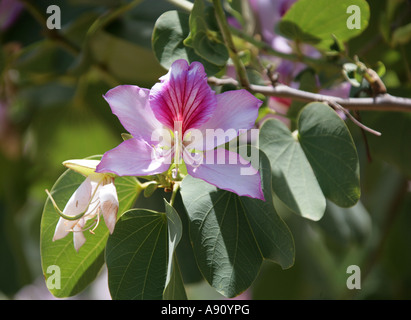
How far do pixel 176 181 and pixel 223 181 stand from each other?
0.38 feet

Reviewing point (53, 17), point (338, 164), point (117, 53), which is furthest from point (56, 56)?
point (338, 164)

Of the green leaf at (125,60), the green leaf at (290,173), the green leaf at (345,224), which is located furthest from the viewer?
the green leaf at (125,60)

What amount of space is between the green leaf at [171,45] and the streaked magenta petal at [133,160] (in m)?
0.18

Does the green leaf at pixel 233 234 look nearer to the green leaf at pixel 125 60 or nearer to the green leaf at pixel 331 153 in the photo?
the green leaf at pixel 331 153

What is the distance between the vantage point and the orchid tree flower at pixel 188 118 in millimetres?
637

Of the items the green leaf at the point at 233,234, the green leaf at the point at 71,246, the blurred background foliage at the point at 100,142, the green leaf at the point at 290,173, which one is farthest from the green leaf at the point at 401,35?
the green leaf at the point at 71,246

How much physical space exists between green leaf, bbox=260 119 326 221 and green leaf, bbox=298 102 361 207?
0.05ft

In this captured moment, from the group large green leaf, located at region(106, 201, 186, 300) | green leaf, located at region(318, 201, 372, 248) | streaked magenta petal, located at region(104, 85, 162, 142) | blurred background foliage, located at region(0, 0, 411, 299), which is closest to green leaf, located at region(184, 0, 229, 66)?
streaked magenta petal, located at region(104, 85, 162, 142)

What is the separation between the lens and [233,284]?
0.70 metres

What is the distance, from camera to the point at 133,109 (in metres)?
0.66

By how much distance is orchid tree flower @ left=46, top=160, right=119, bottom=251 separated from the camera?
2.12 ft

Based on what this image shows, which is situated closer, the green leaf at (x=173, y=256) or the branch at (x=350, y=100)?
the green leaf at (x=173, y=256)

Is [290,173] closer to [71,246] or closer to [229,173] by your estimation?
[229,173]
